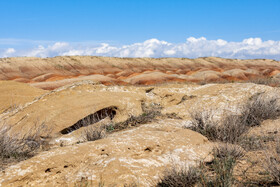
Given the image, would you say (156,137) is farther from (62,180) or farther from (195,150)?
(62,180)

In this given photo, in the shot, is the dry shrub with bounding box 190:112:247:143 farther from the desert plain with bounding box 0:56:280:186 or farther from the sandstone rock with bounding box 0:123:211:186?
the sandstone rock with bounding box 0:123:211:186

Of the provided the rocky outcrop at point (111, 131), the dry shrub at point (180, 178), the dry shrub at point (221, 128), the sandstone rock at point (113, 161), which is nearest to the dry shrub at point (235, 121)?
the dry shrub at point (221, 128)

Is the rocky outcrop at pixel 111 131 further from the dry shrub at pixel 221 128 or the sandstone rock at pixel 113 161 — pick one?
the dry shrub at pixel 221 128

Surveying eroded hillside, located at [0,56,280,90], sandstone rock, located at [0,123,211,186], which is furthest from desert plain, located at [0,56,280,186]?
eroded hillside, located at [0,56,280,90]

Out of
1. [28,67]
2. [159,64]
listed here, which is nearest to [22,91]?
[28,67]

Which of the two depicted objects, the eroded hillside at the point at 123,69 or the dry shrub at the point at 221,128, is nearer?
the dry shrub at the point at 221,128

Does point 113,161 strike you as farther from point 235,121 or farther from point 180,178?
point 235,121

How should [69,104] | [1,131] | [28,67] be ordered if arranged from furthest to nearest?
1. [28,67]
2. [69,104]
3. [1,131]

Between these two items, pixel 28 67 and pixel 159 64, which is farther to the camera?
pixel 159 64

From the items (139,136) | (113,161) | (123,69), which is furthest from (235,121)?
(123,69)

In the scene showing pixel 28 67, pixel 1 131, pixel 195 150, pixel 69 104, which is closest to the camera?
pixel 195 150

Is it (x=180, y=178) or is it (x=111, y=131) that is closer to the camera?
(x=180, y=178)

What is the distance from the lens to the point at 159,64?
6650 cm

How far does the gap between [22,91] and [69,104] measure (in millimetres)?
5088
